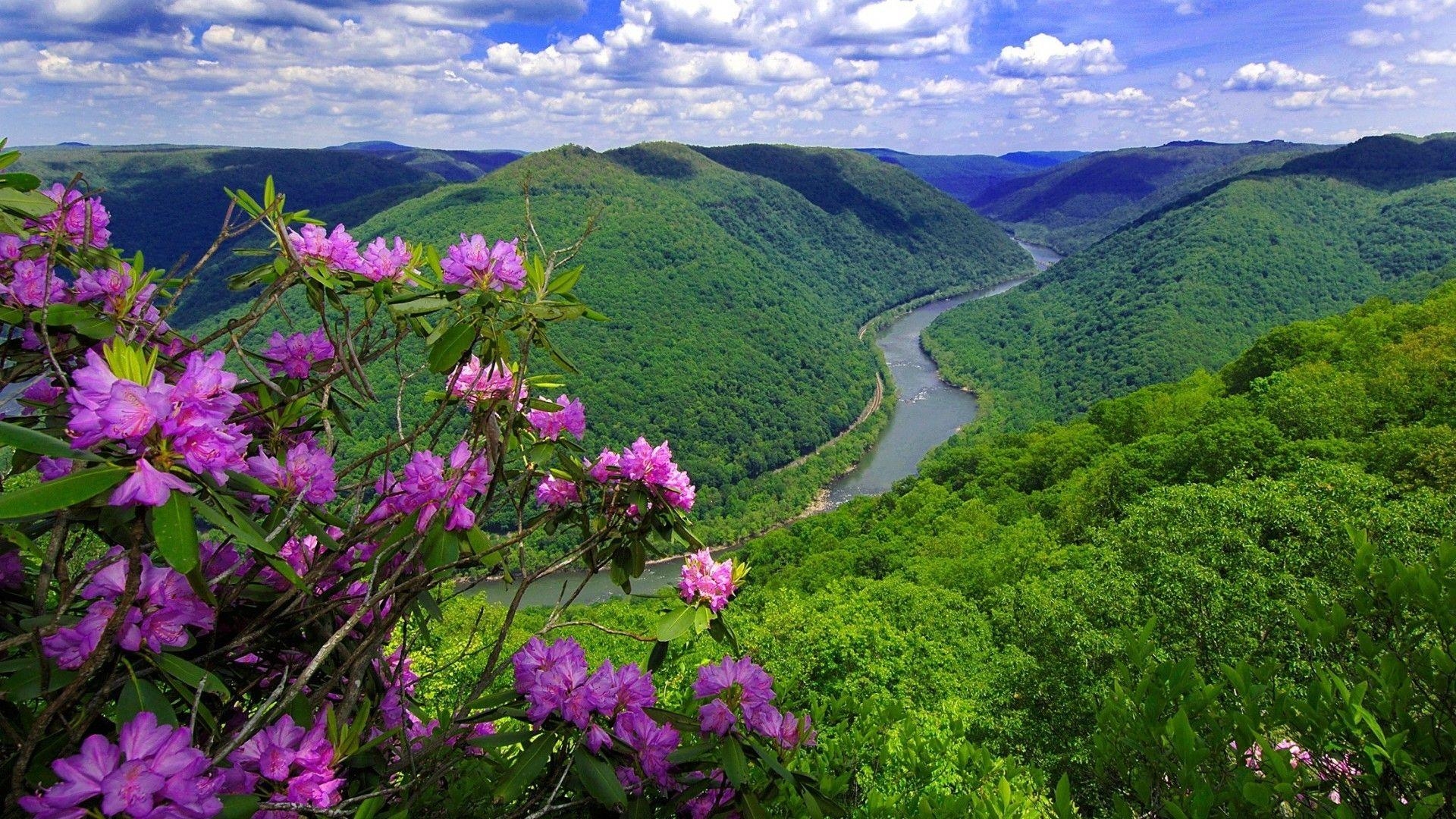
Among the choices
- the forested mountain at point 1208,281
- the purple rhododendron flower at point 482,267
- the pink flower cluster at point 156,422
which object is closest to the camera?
the pink flower cluster at point 156,422

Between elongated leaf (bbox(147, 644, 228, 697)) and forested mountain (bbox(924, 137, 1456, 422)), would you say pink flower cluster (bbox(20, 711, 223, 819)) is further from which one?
forested mountain (bbox(924, 137, 1456, 422))

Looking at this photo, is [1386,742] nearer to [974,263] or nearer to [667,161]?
[667,161]

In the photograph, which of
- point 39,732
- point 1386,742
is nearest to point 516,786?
point 39,732

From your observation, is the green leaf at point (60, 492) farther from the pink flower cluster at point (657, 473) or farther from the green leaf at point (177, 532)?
the pink flower cluster at point (657, 473)

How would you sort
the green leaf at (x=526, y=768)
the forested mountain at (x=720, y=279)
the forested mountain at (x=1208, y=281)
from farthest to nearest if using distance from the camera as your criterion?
the forested mountain at (x=1208, y=281)
the forested mountain at (x=720, y=279)
the green leaf at (x=526, y=768)

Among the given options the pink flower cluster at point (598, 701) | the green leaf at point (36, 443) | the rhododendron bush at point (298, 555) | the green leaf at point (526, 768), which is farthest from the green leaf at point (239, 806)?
the green leaf at point (36, 443)
